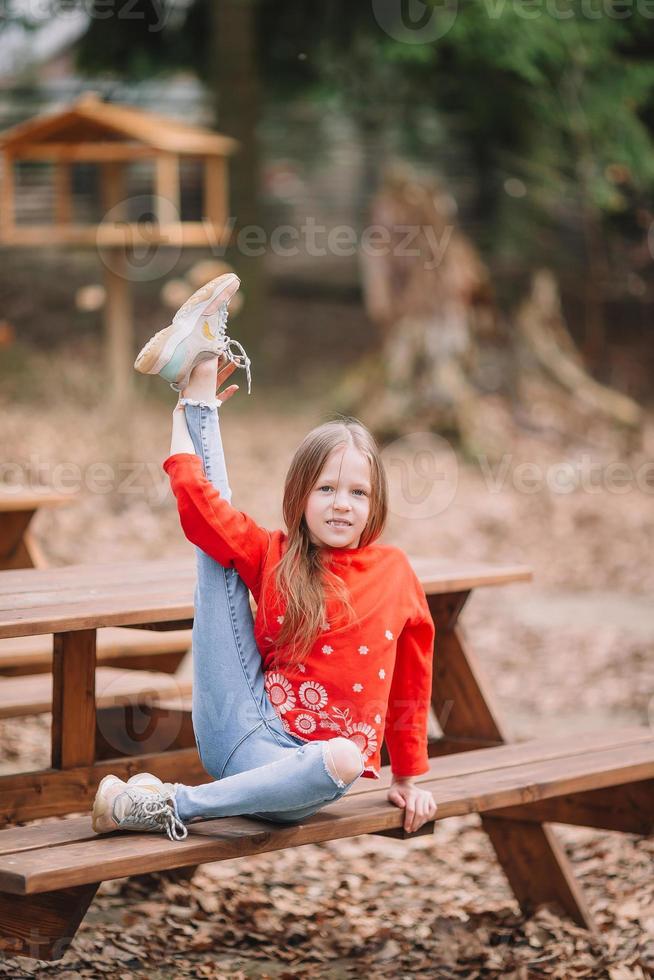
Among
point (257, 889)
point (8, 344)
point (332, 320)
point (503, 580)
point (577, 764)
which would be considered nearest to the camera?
point (577, 764)

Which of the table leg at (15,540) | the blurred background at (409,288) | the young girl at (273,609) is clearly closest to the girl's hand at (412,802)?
the young girl at (273,609)

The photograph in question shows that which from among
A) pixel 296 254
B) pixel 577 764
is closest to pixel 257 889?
pixel 577 764

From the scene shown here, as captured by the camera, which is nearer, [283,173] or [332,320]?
[332,320]

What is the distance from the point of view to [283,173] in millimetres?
15234

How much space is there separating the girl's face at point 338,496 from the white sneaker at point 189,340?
0.35 m

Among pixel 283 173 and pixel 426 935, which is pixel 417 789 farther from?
pixel 283 173

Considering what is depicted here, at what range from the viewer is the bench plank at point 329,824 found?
2.44 meters

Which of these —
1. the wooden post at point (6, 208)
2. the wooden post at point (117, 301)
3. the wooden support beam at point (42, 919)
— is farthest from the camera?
the wooden post at point (117, 301)

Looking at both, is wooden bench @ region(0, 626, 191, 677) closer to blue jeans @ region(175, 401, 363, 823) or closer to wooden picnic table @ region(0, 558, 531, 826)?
wooden picnic table @ region(0, 558, 531, 826)

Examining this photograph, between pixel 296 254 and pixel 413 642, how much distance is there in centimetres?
1259

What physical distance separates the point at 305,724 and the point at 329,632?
0.66 feet

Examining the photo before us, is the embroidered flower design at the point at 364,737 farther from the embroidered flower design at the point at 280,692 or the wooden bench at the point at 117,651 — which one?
the wooden bench at the point at 117,651

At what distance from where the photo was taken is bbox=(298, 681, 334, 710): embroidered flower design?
273 centimetres

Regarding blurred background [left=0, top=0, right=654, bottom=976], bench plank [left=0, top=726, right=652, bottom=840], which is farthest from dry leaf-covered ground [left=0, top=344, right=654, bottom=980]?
bench plank [left=0, top=726, right=652, bottom=840]
